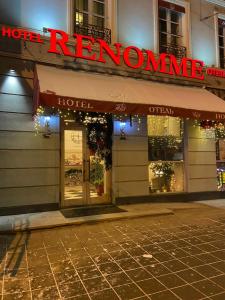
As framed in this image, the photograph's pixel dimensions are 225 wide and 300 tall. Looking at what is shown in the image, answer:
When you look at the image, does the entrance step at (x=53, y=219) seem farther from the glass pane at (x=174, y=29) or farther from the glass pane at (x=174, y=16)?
the glass pane at (x=174, y=16)

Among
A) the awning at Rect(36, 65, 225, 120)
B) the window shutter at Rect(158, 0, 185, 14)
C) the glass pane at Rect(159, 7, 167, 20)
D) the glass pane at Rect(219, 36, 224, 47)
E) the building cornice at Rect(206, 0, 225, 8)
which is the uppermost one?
the building cornice at Rect(206, 0, 225, 8)

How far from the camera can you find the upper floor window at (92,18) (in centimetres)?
873

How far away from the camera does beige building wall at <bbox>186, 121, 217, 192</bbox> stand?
9977 mm

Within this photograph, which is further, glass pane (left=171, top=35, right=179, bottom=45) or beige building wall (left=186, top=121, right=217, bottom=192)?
glass pane (left=171, top=35, right=179, bottom=45)

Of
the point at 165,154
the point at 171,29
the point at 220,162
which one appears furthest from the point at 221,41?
the point at 165,154

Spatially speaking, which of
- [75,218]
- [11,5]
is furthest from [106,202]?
[11,5]

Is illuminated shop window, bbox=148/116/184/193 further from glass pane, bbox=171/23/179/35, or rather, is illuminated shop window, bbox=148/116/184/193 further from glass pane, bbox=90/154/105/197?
glass pane, bbox=171/23/179/35

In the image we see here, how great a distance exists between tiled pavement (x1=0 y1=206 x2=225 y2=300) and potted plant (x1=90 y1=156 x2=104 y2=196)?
7.65 ft

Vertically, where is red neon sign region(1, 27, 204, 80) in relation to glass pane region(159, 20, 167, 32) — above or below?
below

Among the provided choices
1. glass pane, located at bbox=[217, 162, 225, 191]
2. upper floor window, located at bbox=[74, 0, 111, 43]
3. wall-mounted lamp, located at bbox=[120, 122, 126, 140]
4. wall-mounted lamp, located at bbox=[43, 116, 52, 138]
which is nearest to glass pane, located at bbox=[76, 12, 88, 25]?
upper floor window, located at bbox=[74, 0, 111, 43]

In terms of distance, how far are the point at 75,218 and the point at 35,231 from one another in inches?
46.1

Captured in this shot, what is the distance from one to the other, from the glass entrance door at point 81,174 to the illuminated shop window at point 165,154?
1.71 m

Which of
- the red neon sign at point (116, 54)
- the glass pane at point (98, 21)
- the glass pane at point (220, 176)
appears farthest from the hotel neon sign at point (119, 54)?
the glass pane at point (220, 176)

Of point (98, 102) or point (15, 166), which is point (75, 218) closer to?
point (15, 166)
